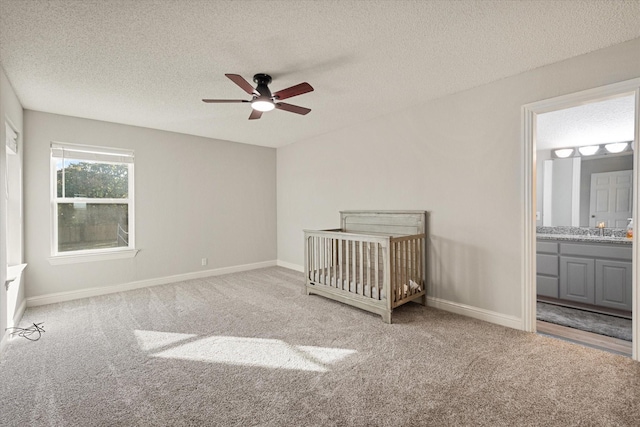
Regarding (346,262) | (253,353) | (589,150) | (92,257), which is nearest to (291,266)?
(346,262)

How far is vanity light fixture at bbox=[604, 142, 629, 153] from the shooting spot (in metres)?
4.12

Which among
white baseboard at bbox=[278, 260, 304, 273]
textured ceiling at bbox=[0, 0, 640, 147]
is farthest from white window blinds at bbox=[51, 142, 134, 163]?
white baseboard at bbox=[278, 260, 304, 273]

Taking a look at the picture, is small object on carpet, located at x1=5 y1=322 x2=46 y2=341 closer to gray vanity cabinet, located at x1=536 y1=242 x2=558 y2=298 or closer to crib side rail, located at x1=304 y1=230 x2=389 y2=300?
crib side rail, located at x1=304 y1=230 x2=389 y2=300

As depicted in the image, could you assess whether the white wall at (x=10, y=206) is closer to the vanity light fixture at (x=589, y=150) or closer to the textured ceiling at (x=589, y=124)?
the textured ceiling at (x=589, y=124)

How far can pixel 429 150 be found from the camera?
3449 millimetres

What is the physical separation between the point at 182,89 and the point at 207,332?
2.43 m

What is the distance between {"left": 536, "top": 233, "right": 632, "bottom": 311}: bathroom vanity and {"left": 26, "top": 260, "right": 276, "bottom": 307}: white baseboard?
451 cm

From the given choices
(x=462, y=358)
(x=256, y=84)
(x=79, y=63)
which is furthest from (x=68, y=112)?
(x=462, y=358)

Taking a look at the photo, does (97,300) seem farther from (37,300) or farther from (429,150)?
(429,150)

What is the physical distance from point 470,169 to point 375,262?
1399mm

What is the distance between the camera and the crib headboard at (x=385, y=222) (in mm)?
3525

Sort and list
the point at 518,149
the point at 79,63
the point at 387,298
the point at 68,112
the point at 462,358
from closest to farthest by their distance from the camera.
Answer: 1. the point at 462,358
2. the point at 79,63
3. the point at 518,149
4. the point at 387,298
5. the point at 68,112

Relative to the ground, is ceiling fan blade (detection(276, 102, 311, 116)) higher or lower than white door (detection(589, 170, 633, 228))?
higher

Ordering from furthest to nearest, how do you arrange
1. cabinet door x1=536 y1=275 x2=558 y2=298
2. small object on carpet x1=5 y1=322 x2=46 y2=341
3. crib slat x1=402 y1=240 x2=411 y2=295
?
cabinet door x1=536 y1=275 x2=558 y2=298
crib slat x1=402 y1=240 x2=411 y2=295
small object on carpet x1=5 y1=322 x2=46 y2=341
